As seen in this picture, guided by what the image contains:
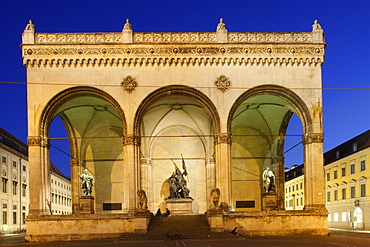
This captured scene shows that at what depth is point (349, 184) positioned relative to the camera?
Answer: 44.5 meters

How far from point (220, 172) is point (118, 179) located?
12207 mm

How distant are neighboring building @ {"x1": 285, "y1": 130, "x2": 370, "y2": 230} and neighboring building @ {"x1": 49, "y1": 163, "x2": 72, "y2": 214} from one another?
3610 centimetres

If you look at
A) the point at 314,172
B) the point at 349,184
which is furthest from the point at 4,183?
the point at 349,184

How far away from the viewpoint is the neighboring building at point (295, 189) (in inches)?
2438

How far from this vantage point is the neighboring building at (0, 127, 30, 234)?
45.3 meters

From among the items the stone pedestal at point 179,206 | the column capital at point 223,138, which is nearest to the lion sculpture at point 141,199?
the column capital at point 223,138

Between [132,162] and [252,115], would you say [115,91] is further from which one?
[252,115]

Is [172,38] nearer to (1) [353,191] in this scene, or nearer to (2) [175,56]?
(2) [175,56]

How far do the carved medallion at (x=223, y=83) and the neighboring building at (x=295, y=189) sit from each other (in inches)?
1422

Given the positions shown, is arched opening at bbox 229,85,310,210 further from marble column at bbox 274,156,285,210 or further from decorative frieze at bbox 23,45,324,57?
decorative frieze at bbox 23,45,324,57

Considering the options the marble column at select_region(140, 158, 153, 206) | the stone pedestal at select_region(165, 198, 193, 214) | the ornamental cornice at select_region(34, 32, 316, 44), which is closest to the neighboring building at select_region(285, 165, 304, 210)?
the marble column at select_region(140, 158, 153, 206)

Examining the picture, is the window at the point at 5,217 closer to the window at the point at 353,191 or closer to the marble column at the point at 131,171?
the marble column at the point at 131,171

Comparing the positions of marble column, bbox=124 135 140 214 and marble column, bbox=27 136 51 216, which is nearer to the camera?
marble column, bbox=27 136 51 216

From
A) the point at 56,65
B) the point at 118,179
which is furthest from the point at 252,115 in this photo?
the point at 56,65
